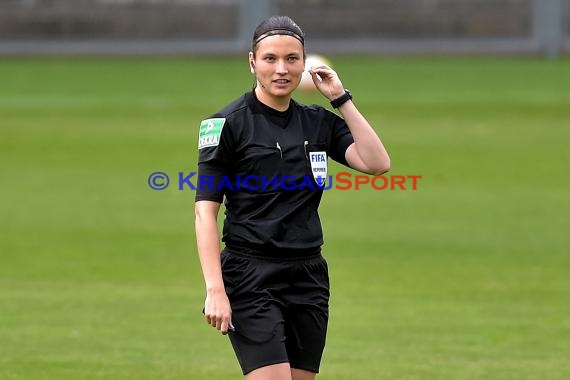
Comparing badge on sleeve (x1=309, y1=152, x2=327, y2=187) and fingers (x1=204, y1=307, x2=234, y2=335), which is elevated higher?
badge on sleeve (x1=309, y1=152, x2=327, y2=187)

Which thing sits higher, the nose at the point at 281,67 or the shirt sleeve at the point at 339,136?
the nose at the point at 281,67

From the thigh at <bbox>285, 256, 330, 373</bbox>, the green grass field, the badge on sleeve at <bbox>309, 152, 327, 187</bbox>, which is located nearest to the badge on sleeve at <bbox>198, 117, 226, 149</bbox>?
the badge on sleeve at <bbox>309, 152, 327, 187</bbox>

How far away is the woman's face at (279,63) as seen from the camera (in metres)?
6.09

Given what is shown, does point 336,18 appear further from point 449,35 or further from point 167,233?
point 167,233

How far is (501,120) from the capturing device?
83.4ft

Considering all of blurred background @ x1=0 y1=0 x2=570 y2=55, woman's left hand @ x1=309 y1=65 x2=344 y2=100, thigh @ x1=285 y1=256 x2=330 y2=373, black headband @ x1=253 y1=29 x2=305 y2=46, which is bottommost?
thigh @ x1=285 y1=256 x2=330 y2=373

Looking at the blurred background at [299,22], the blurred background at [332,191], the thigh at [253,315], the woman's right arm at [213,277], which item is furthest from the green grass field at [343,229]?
the woman's right arm at [213,277]

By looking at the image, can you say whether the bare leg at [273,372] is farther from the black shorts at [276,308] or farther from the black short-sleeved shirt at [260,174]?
the black short-sleeved shirt at [260,174]

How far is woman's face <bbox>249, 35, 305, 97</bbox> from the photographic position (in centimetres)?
609

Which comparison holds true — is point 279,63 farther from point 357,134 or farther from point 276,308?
point 276,308

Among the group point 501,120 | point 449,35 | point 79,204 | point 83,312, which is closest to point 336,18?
point 449,35

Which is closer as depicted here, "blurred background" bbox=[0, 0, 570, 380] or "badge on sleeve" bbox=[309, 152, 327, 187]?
"badge on sleeve" bbox=[309, 152, 327, 187]

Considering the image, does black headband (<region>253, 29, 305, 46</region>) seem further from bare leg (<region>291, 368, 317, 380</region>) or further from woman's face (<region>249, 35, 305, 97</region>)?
bare leg (<region>291, 368, 317, 380</region>)

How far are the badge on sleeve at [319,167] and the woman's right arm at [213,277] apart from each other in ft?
1.79
